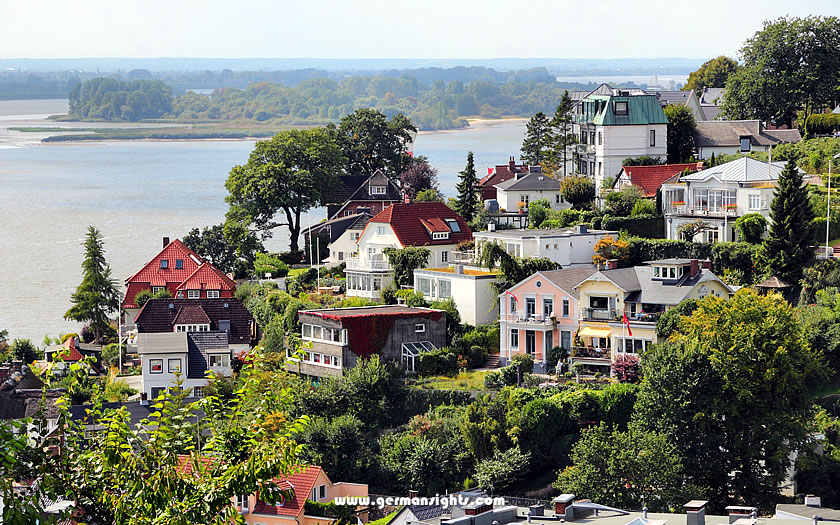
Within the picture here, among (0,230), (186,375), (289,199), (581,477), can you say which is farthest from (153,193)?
(581,477)

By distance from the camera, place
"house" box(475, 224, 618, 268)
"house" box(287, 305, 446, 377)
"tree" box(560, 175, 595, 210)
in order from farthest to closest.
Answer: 1. "tree" box(560, 175, 595, 210)
2. "house" box(475, 224, 618, 268)
3. "house" box(287, 305, 446, 377)

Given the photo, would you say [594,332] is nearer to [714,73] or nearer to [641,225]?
[641,225]

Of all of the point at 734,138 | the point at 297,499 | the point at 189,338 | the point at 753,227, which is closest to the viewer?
the point at 297,499

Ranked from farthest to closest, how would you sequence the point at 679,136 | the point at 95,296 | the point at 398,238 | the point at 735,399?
the point at 95,296, the point at 679,136, the point at 398,238, the point at 735,399

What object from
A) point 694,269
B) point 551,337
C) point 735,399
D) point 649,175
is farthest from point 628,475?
point 649,175

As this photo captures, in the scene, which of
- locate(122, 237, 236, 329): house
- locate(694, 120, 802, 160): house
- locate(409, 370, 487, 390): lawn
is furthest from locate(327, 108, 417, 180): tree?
locate(409, 370, 487, 390): lawn

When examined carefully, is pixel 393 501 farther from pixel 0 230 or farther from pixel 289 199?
pixel 0 230

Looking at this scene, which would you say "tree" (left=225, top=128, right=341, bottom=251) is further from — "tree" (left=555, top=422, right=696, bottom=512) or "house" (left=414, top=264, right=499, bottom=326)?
"tree" (left=555, top=422, right=696, bottom=512)
